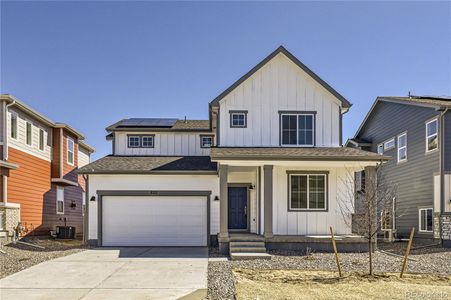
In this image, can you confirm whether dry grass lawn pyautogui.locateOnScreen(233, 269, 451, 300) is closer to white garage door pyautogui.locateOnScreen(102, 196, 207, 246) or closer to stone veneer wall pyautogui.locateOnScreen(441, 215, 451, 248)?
white garage door pyautogui.locateOnScreen(102, 196, 207, 246)

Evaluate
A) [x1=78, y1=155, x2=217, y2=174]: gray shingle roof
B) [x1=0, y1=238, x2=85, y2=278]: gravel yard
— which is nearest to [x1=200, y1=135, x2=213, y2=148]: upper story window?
[x1=78, y1=155, x2=217, y2=174]: gray shingle roof

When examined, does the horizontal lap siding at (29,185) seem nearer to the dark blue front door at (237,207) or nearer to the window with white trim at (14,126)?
the window with white trim at (14,126)

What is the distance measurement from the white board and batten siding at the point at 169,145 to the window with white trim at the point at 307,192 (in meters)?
6.34

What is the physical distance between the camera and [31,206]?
1744 cm

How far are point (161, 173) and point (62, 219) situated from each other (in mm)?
8904

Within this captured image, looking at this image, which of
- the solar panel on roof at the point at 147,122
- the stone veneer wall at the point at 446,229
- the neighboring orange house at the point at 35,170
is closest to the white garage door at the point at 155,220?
the neighboring orange house at the point at 35,170

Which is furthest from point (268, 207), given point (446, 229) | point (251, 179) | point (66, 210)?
point (66, 210)

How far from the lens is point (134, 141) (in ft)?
65.0

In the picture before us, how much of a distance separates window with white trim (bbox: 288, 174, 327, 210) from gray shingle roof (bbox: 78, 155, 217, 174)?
321 cm

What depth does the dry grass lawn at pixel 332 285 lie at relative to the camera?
297 inches

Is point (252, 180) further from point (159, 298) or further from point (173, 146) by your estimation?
point (159, 298)

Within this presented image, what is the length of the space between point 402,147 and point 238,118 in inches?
362

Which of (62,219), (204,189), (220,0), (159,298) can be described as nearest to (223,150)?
(204,189)

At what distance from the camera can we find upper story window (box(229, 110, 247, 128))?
15.6m
